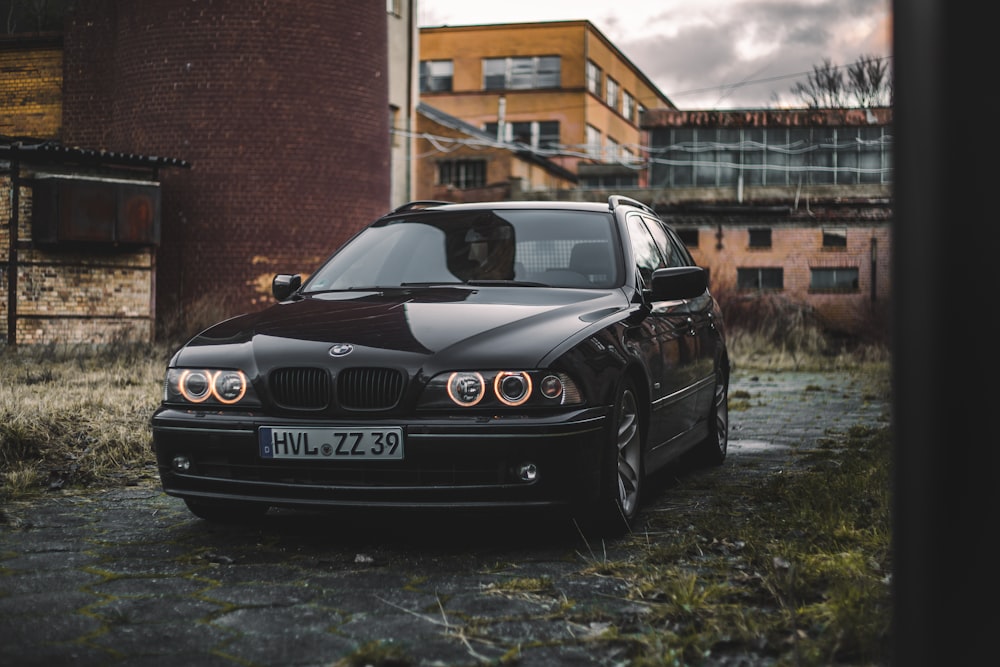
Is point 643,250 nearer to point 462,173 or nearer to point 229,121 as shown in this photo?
point 229,121

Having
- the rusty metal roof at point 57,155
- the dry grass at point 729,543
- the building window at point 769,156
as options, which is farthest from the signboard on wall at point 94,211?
the building window at point 769,156

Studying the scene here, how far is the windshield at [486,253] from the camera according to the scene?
238 inches

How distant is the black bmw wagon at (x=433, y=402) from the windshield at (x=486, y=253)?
5 cm

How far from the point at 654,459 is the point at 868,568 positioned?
175 centimetres

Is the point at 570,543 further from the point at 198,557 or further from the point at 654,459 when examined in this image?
the point at 198,557

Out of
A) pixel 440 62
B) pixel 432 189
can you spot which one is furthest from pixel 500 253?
pixel 440 62

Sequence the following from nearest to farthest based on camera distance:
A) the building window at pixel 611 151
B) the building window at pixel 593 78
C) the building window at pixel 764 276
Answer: the building window at pixel 764 276 → the building window at pixel 593 78 → the building window at pixel 611 151

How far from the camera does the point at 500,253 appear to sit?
6.16m

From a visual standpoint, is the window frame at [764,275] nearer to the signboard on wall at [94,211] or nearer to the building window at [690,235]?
the building window at [690,235]

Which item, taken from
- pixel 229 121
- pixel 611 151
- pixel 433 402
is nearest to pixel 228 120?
pixel 229 121

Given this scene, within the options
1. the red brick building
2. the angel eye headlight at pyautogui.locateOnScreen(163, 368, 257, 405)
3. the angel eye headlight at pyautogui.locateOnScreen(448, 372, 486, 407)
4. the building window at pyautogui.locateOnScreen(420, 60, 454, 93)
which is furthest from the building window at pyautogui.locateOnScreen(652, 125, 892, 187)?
the angel eye headlight at pyautogui.locateOnScreen(448, 372, 486, 407)

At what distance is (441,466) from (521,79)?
55546 mm

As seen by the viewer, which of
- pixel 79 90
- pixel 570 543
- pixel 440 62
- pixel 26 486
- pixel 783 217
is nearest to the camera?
pixel 570 543

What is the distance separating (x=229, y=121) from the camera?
21766 millimetres
